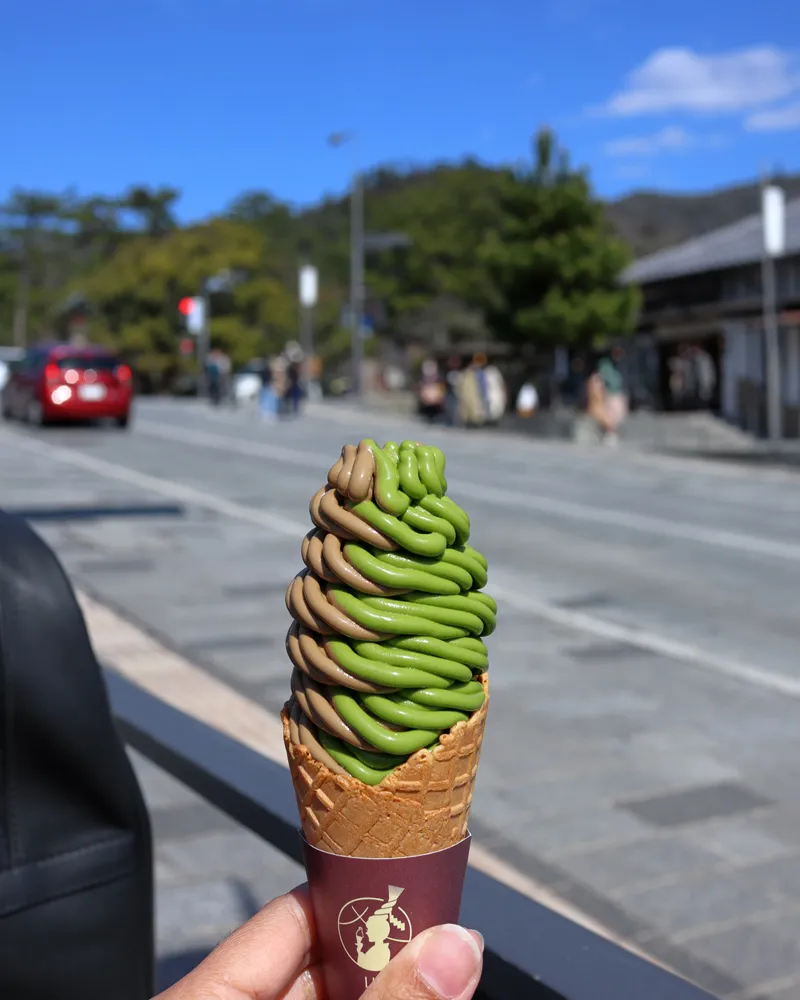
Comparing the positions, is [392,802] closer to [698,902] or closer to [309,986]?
[309,986]

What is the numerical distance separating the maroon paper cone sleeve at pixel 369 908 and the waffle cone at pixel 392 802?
0.06 feet

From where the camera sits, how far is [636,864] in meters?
4.10

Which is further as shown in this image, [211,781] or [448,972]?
[211,781]

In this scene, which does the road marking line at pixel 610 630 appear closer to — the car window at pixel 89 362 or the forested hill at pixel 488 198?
the car window at pixel 89 362

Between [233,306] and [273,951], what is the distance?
6297 centimetres

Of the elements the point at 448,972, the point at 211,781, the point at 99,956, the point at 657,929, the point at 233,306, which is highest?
the point at 233,306

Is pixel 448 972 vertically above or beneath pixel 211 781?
above

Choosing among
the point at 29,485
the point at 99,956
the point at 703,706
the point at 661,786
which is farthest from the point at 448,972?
the point at 29,485

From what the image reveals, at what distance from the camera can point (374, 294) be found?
2707 inches

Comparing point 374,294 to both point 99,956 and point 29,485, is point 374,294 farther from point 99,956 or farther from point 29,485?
point 99,956

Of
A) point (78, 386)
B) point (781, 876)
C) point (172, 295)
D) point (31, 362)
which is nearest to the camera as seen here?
point (781, 876)

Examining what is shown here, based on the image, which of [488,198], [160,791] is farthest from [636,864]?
[488,198]

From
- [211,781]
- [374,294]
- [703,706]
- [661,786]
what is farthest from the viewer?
[374,294]

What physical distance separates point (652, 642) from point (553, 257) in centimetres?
2704
